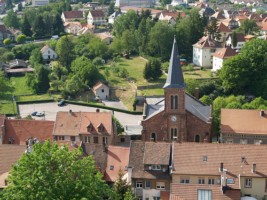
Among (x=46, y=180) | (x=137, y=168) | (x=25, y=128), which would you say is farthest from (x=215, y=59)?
(x=46, y=180)

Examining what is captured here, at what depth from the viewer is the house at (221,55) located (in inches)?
3615

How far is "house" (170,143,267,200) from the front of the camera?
44.1 meters

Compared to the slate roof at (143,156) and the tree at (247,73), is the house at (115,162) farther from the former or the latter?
the tree at (247,73)

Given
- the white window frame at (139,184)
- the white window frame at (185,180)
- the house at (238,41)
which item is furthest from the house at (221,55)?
the white window frame at (139,184)

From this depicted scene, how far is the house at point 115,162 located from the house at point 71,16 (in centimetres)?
11332

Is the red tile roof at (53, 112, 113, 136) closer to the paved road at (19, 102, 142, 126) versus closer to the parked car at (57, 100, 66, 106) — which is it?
the paved road at (19, 102, 142, 126)

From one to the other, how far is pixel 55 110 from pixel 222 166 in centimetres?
4363

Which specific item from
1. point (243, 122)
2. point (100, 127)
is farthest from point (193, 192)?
point (100, 127)

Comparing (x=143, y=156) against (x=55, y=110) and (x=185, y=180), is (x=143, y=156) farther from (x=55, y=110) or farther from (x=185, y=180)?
(x=55, y=110)

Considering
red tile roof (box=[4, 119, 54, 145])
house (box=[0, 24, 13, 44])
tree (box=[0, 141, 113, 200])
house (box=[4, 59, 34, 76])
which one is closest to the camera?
tree (box=[0, 141, 113, 200])

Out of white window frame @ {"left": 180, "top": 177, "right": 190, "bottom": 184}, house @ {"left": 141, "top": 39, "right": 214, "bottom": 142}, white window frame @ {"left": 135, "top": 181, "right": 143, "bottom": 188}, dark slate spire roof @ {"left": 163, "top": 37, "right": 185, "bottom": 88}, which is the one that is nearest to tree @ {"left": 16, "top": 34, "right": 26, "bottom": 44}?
house @ {"left": 141, "top": 39, "right": 214, "bottom": 142}

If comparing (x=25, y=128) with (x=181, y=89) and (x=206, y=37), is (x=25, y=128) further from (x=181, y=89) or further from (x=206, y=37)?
(x=206, y=37)

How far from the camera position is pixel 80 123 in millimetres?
61344

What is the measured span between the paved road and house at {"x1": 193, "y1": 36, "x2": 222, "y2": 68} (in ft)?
88.5
